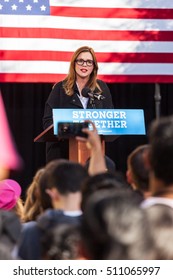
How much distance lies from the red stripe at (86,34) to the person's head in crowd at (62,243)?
5433 millimetres

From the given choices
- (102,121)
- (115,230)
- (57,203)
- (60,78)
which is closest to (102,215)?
(115,230)

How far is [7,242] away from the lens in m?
2.35

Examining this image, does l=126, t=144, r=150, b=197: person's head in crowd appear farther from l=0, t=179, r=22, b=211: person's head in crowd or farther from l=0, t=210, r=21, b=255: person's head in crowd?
l=0, t=179, r=22, b=211: person's head in crowd

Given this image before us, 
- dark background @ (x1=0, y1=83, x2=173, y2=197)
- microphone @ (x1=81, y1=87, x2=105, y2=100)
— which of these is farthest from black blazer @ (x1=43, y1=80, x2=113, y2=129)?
dark background @ (x1=0, y1=83, x2=173, y2=197)

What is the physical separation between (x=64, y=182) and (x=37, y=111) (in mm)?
5894

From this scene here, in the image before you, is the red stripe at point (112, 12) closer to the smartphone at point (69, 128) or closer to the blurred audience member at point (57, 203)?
the smartphone at point (69, 128)

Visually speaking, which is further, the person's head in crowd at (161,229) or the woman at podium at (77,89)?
the woman at podium at (77,89)

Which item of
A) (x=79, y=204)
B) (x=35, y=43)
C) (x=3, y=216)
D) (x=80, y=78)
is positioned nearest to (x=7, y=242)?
(x=3, y=216)

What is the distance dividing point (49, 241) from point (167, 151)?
44cm

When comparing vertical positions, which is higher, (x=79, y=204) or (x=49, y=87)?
(x=49, y=87)

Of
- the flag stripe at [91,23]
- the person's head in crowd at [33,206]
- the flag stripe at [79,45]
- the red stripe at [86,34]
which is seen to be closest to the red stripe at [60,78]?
the flag stripe at [79,45]

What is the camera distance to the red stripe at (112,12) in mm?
7566

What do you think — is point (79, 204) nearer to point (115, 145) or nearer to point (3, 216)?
point (3, 216)

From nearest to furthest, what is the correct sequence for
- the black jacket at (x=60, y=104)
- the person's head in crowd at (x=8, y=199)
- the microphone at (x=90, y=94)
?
the person's head in crowd at (x=8, y=199)
the microphone at (x=90, y=94)
the black jacket at (x=60, y=104)
